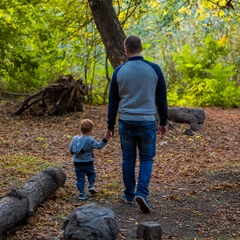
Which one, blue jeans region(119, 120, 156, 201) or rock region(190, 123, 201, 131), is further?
rock region(190, 123, 201, 131)

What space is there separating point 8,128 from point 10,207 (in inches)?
266

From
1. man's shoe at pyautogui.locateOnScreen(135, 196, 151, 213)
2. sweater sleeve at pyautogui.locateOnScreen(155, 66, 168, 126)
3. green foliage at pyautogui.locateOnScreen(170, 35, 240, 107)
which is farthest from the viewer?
green foliage at pyautogui.locateOnScreen(170, 35, 240, 107)

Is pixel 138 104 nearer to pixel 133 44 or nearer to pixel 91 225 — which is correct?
pixel 133 44

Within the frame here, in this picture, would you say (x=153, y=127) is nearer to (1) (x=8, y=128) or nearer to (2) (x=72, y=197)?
(2) (x=72, y=197)

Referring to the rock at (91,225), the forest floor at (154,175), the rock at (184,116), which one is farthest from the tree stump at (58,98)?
the rock at (91,225)

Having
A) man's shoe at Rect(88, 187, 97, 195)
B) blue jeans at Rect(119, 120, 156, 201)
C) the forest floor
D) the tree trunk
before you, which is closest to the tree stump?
the forest floor

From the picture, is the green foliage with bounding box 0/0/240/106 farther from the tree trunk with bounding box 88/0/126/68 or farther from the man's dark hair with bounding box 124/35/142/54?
the man's dark hair with bounding box 124/35/142/54

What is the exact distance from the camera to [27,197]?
14.7 ft

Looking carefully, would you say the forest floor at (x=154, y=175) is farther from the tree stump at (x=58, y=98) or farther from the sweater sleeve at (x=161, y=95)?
the sweater sleeve at (x=161, y=95)

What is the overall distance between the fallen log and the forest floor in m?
0.11

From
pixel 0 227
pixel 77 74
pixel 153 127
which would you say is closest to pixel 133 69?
pixel 153 127

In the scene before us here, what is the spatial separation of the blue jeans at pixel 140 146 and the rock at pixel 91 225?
3.61ft

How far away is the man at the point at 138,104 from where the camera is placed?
4957 mm

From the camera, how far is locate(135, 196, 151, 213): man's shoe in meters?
4.94
